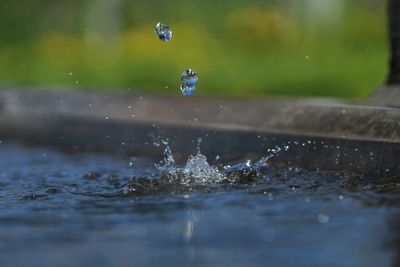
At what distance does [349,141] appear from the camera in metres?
4.85

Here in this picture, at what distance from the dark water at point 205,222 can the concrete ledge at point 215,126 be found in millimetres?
184

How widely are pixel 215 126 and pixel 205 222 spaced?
2.30 metres

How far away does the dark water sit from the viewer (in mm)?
3125

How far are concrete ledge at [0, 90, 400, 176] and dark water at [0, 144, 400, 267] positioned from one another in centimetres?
18

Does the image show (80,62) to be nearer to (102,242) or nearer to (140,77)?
(140,77)

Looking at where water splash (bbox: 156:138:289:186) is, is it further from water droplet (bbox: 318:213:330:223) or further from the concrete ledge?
water droplet (bbox: 318:213:330:223)

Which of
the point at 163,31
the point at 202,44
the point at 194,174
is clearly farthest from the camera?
the point at 202,44

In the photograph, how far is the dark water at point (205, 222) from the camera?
10.3ft

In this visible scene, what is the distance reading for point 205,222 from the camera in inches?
145

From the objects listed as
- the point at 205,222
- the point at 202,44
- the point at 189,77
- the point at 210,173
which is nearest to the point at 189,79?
the point at 189,77

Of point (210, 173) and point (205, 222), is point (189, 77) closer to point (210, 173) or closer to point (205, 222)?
point (210, 173)

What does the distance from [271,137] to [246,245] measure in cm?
222

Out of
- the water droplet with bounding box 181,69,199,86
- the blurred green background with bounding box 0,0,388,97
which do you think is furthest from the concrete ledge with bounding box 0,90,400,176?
the blurred green background with bounding box 0,0,388,97

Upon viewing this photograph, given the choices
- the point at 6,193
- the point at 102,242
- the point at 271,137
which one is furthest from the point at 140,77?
the point at 102,242
